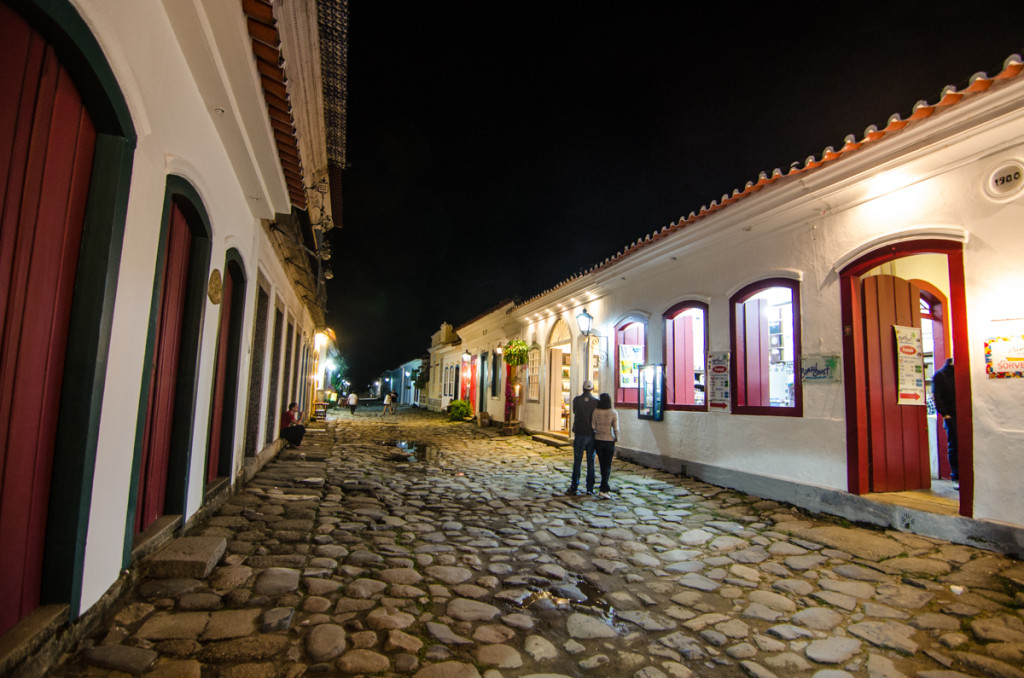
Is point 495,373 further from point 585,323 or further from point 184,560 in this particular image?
point 184,560

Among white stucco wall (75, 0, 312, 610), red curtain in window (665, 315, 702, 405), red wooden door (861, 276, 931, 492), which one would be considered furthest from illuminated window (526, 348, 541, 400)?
white stucco wall (75, 0, 312, 610)

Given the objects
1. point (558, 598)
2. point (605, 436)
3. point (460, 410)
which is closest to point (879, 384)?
point (605, 436)

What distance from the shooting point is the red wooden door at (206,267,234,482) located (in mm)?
5582

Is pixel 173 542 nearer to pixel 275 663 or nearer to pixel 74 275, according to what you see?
pixel 275 663

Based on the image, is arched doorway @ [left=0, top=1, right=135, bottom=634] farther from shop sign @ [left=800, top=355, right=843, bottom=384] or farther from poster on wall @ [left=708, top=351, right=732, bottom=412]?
poster on wall @ [left=708, top=351, right=732, bottom=412]

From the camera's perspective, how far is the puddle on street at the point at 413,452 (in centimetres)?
1021

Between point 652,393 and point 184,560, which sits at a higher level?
point 652,393

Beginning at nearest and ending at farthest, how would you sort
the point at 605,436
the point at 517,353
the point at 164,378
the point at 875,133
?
1. the point at 164,378
2. the point at 875,133
3. the point at 605,436
4. the point at 517,353

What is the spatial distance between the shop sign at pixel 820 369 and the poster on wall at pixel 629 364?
3709 millimetres

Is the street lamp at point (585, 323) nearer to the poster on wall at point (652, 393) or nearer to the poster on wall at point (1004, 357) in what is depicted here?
the poster on wall at point (652, 393)

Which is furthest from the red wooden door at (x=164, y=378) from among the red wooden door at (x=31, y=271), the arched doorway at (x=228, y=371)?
the arched doorway at (x=228, y=371)

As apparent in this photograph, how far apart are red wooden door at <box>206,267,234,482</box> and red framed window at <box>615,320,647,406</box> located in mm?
7143

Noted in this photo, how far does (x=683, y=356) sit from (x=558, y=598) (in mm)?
6577

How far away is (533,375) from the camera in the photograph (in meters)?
15.7
